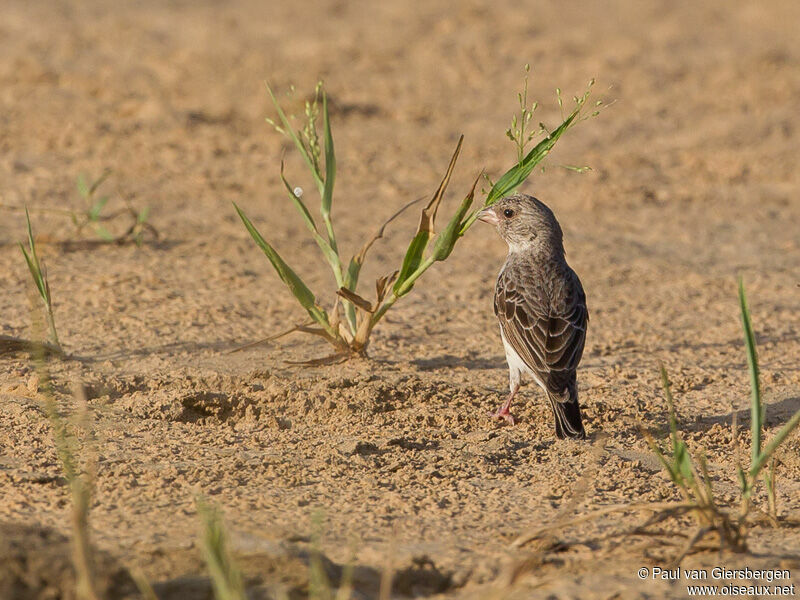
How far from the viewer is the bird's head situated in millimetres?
6277

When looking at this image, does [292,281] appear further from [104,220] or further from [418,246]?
[104,220]

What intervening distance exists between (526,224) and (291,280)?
1.53 metres

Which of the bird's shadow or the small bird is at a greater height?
the small bird

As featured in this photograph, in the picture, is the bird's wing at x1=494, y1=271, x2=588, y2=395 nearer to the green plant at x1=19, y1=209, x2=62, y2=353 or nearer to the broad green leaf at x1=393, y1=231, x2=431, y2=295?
the broad green leaf at x1=393, y1=231, x2=431, y2=295

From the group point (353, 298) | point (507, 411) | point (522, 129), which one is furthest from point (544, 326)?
point (522, 129)

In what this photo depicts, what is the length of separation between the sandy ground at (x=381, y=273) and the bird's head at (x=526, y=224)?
67cm

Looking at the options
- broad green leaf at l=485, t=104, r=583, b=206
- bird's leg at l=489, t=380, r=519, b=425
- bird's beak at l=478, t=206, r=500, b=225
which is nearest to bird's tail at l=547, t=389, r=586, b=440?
bird's leg at l=489, t=380, r=519, b=425

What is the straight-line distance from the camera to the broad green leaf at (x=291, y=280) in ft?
17.4

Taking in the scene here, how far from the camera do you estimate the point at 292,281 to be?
5.49 m

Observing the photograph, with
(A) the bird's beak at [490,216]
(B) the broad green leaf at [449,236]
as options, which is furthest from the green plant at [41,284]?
(A) the bird's beak at [490,216]

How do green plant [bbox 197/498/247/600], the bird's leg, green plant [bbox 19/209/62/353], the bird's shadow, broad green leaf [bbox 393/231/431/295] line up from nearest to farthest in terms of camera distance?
green plant [bbox 197/498/247/600], green plant [bbox 19/209/62/353], the bird's leg, broad green leaf [bbox 393/231/431/295], the bird's shadow

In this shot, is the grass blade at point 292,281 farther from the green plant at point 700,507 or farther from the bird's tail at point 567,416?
the green plant at point 700,507

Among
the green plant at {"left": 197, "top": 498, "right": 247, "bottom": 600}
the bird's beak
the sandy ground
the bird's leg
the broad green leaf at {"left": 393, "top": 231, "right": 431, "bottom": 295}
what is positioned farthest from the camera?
the bird's beak

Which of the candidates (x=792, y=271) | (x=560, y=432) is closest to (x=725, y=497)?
(x=560, y=432)
